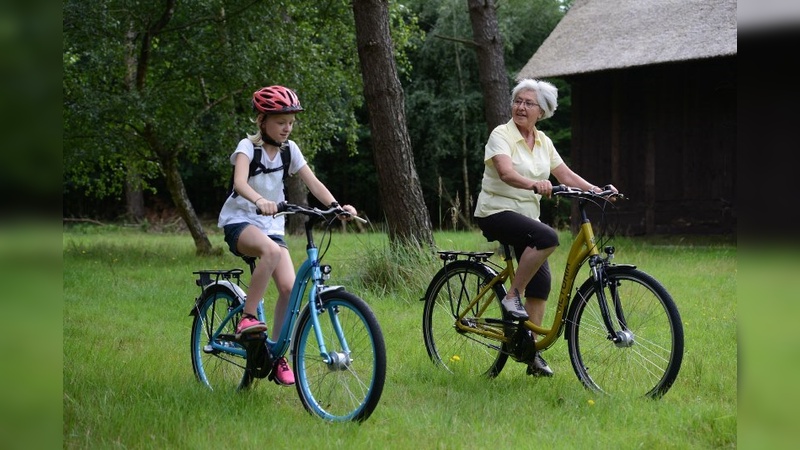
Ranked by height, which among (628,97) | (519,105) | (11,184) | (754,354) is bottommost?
(754,354)

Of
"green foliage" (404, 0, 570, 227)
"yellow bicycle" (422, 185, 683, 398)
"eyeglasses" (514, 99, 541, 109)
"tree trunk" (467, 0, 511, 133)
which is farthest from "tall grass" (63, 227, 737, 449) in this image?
"green foliage" (404, 0, 570, 227)

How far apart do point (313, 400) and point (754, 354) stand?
3722mm

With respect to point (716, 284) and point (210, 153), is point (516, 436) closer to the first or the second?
point (716, 284)

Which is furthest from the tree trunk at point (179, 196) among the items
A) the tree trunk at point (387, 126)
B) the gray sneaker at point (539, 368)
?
the gray sneaker at point (539, 368)

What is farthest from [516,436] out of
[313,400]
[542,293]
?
[542,293]

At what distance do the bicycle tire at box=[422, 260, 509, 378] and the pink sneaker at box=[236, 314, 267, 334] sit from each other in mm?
1570

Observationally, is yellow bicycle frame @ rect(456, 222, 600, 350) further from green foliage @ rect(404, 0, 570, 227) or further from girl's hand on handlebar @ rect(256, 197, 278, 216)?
green foliage @ rect(404, 0, 570, 227)

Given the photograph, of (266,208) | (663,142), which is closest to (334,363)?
(266,208)

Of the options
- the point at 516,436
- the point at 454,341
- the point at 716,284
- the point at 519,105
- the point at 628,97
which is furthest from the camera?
the point at 628,97

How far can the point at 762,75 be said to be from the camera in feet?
3.32

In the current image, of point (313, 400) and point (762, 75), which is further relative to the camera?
point (313, 400)

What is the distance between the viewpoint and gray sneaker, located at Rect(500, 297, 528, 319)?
538 centimetres

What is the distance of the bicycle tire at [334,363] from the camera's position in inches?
177

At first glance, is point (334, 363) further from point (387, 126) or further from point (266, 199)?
point (387, 126)
